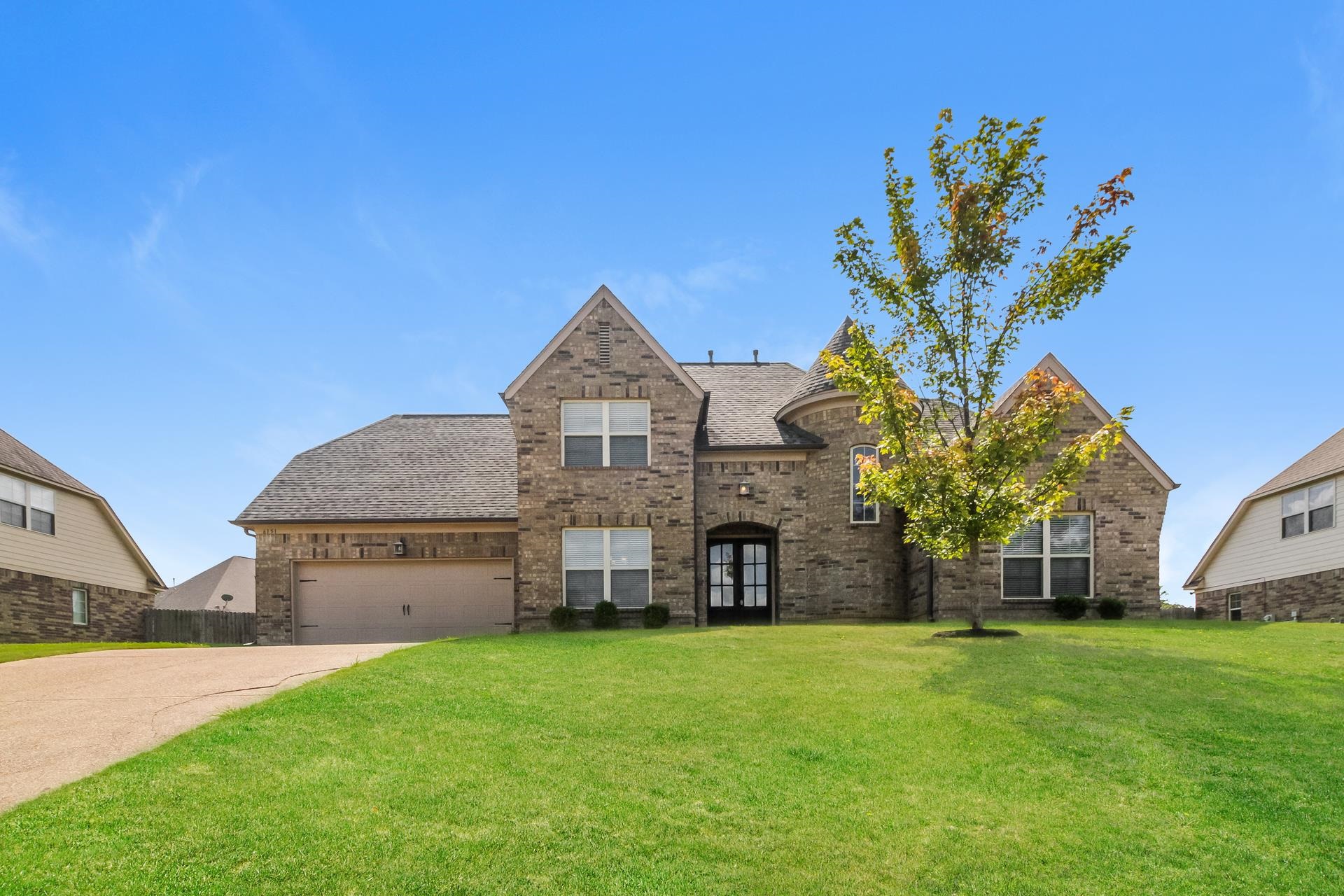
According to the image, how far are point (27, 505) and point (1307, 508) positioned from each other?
33541 millimetres

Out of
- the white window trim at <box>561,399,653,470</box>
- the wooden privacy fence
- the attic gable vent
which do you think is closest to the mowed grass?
the white window trim at <box>561,399,653,470</box>

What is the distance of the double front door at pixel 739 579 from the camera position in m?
22.6

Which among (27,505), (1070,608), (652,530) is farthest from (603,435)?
(27,505)

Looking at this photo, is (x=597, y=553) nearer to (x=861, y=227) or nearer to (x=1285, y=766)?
A: (x=861, y=227)

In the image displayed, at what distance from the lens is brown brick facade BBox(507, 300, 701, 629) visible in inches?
819

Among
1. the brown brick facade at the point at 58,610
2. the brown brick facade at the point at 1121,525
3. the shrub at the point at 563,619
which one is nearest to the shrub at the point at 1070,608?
the brown brick facade at the point at 1121,525

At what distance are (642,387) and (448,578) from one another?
22.6 feet

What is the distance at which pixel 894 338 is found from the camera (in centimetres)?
1694

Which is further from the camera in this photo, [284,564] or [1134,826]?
[284,564]

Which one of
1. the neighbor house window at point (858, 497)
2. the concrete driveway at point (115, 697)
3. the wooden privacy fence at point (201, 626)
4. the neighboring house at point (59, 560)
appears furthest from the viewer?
the wooden privacy fence at point (201, 626)

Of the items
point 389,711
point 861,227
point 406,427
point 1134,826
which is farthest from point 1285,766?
point 406,427

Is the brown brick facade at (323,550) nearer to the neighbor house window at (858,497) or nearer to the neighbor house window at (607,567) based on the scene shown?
the neighbor house window at (607,567)

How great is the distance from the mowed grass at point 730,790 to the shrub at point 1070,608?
778cm

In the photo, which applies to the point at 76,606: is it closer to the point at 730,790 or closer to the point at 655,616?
the point at 655,616
